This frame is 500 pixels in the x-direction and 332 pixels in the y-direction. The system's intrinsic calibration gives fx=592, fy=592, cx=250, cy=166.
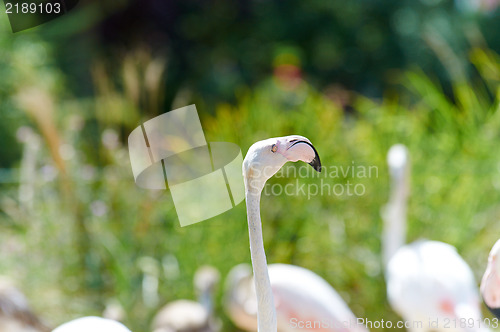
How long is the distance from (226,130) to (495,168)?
171 cm

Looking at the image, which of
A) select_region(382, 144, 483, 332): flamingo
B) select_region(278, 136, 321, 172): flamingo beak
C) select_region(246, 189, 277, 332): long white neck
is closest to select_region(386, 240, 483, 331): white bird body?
select_region(382, 144, 483, 332): flamingo

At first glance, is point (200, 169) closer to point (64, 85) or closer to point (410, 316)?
point (410, 316)

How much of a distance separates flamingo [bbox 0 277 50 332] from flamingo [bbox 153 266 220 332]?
2.15ft

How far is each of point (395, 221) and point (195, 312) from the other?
1209 mm

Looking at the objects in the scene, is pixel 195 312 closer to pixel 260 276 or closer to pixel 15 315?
pixel 15 315

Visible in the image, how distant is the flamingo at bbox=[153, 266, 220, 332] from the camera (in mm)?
3219

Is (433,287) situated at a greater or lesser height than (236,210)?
greater

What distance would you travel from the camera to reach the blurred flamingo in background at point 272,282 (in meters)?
1.74

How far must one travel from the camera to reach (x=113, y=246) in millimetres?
3715

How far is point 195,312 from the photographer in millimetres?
3277

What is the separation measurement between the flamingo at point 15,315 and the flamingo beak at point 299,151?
6.96 feet

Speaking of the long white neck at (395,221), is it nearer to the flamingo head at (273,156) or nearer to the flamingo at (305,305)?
the flamingo at (305,305)

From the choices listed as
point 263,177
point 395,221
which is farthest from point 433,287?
point 263,177

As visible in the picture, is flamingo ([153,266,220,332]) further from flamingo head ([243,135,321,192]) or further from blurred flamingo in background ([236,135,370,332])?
flamingo head ([243,135,321,192])
